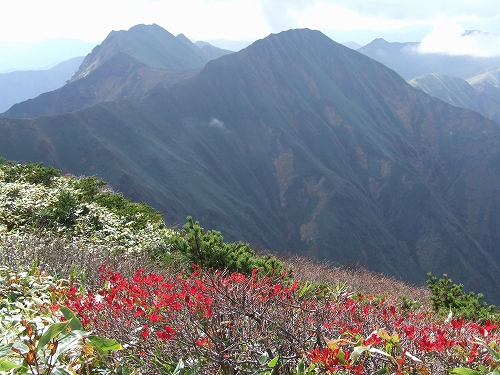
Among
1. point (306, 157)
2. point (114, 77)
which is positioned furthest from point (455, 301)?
point (114, 77)

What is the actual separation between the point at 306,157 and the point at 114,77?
7166 centimetres

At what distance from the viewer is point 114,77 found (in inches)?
5123

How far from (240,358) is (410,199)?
87.5 m

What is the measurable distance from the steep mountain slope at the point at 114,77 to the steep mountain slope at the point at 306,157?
28684mm

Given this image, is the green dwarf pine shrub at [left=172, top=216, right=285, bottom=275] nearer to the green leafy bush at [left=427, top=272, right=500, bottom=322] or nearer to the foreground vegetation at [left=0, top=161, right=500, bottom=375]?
the foreground vegetation at [left=0, top=161, right=500, bottom=375]

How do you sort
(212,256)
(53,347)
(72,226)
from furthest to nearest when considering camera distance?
(72,226)
(212,256)
(53,347)

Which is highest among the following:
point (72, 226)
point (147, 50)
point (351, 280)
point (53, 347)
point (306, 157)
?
point (147, 50)

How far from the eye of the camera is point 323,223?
7356 cm

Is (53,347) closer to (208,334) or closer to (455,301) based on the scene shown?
(208,334)

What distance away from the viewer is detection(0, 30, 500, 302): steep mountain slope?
216 feet

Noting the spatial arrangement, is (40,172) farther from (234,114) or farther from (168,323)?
(234,114)

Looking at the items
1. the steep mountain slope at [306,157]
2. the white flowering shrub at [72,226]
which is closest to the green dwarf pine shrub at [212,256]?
the white flowering shrub at [72,226]

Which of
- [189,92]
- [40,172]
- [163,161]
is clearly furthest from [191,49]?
[40,172]

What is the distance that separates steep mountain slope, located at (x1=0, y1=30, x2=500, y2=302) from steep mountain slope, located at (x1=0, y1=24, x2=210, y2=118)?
28.7 meters
